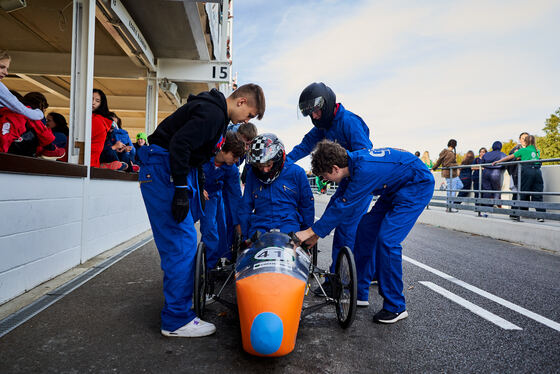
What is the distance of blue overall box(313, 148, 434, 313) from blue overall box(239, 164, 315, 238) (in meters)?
0.51

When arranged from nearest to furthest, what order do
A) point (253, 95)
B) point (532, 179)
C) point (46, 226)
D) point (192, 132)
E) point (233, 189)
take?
point (192, 132), point (253, 95), point (46, 226), point (233, 189), point (532, 179)

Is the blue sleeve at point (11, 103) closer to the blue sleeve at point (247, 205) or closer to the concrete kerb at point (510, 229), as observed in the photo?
the blue sleeve at point (247, 205)

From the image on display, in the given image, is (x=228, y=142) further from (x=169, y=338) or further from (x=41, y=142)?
(x=41, y=142)

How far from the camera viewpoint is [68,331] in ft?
10.2

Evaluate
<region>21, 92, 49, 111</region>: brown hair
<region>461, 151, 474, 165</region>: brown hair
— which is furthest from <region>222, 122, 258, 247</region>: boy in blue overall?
<region>461, 151, 474, 165</region>: brown hair

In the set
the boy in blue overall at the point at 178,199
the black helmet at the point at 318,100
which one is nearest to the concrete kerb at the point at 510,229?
the black helmet at the point at 318,100

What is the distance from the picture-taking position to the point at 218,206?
197 inches

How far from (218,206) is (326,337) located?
240 cm

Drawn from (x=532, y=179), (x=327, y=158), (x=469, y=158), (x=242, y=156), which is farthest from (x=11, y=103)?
(x=469, y=158)

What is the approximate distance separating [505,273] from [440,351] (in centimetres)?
313

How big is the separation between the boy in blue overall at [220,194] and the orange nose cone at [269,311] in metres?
1.89

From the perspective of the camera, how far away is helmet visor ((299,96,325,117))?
4402mm

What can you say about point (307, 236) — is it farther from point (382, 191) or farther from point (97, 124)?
point (97, 124)

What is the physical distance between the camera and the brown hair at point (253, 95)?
330 cm
